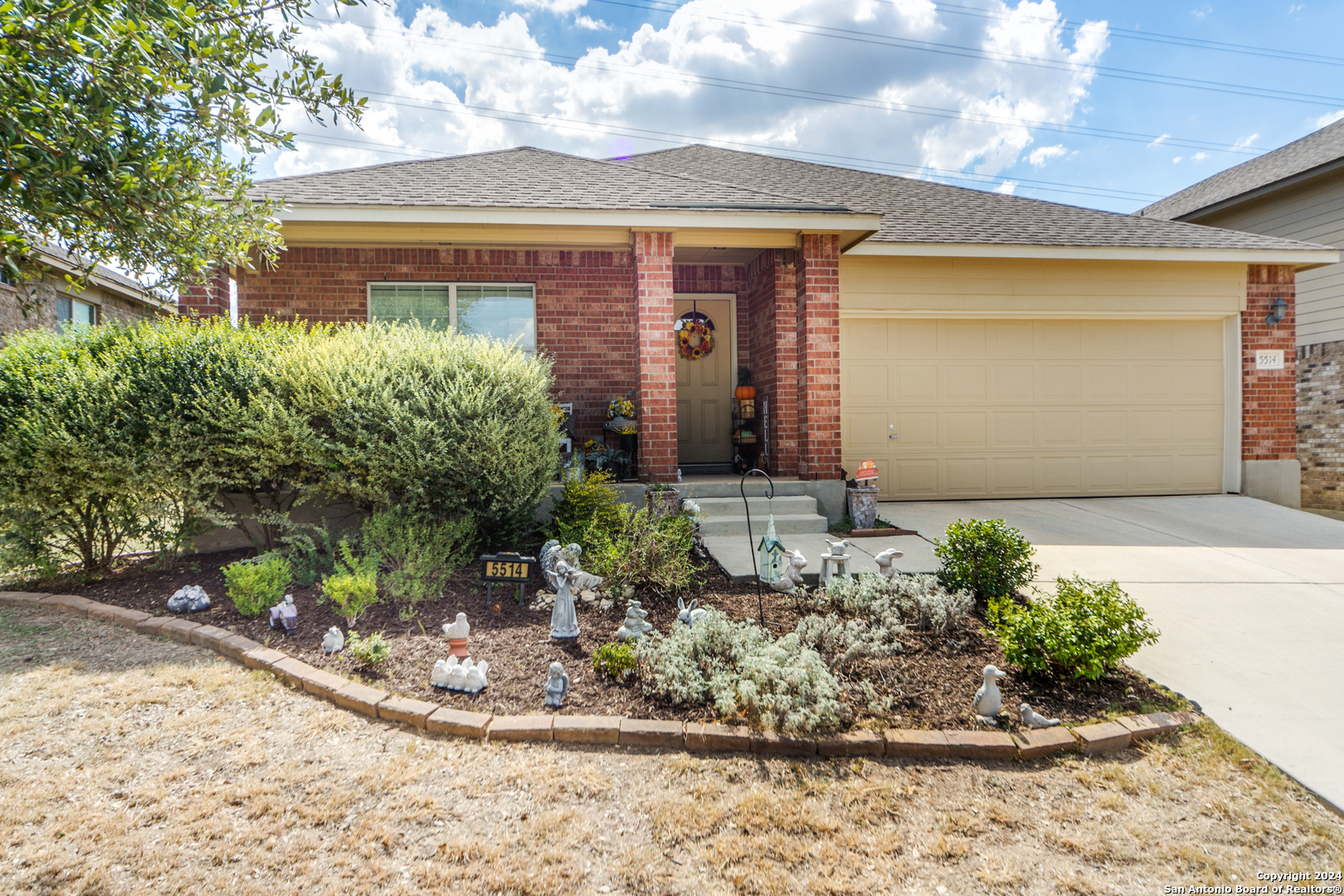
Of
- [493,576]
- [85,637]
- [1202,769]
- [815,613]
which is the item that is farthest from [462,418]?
[1202,769]

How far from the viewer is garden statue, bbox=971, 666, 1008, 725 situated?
2588 mm

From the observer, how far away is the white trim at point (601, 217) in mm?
5852

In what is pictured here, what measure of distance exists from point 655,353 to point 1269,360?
26.3ft

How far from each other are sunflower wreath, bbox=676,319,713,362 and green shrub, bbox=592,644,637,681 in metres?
5.81

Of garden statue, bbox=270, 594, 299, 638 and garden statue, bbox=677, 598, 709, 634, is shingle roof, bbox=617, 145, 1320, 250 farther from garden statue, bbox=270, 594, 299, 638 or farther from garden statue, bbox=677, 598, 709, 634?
garden statue, bbox=270, 594, 299, 638

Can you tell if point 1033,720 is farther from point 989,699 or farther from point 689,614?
point 689,614

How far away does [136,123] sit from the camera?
2.82m

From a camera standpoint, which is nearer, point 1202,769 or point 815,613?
point 1202,769

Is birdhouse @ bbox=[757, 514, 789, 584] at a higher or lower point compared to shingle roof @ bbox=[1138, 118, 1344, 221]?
lower

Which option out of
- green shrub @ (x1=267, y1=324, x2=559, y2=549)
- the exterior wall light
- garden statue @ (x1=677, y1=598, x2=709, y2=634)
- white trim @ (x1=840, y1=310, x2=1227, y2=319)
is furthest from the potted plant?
the exterior wall light

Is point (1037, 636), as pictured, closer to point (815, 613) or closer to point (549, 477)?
point (815, 613)

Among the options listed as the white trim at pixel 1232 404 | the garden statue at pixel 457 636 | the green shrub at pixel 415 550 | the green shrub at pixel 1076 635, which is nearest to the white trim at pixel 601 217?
the green shrub at pixel 415 550

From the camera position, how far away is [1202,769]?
2.31 m

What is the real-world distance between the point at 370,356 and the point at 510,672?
266 centimetres
